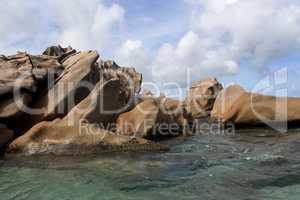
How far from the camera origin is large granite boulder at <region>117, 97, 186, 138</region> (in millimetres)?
17016

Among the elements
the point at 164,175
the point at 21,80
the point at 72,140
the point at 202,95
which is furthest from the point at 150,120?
the point at 202,95

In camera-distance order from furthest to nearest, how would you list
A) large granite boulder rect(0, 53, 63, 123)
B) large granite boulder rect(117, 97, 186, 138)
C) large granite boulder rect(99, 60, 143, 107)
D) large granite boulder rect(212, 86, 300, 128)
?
large granite boulder rect(99, 60, 143, 107), large granite boulder rect(212, 86, 300, 128), large granite boulder rect(117, 97, 186, 138), large granite boulder rect(0, 53, 63, 123)

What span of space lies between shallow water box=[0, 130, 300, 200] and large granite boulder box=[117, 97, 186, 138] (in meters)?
2.51

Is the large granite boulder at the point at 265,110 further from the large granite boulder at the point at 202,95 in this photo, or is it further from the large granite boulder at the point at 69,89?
the large granite boulder at the point at 202,95

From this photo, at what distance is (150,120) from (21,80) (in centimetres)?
541

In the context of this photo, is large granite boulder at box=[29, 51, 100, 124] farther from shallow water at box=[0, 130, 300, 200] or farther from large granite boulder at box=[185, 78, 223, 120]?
large granite boulder at box=[185, 78, 223, 120]

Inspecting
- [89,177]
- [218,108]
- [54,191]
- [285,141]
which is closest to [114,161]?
[89,177]

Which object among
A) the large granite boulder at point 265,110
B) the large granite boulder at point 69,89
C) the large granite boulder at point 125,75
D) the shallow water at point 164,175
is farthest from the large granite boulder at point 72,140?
the large granite boulder at point 265,110

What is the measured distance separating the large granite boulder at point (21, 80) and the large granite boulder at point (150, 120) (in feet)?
11.8

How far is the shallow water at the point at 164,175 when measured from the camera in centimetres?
905

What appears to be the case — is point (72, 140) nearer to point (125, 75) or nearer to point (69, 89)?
point (69, 89)

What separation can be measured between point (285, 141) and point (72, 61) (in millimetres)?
9851

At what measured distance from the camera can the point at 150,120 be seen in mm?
17453

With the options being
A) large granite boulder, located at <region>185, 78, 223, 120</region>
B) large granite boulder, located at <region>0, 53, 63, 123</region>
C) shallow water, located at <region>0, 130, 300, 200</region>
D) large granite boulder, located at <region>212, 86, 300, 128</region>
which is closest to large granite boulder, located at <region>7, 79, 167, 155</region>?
shallow water, located at <region>0, 130, 300, 200</region>
